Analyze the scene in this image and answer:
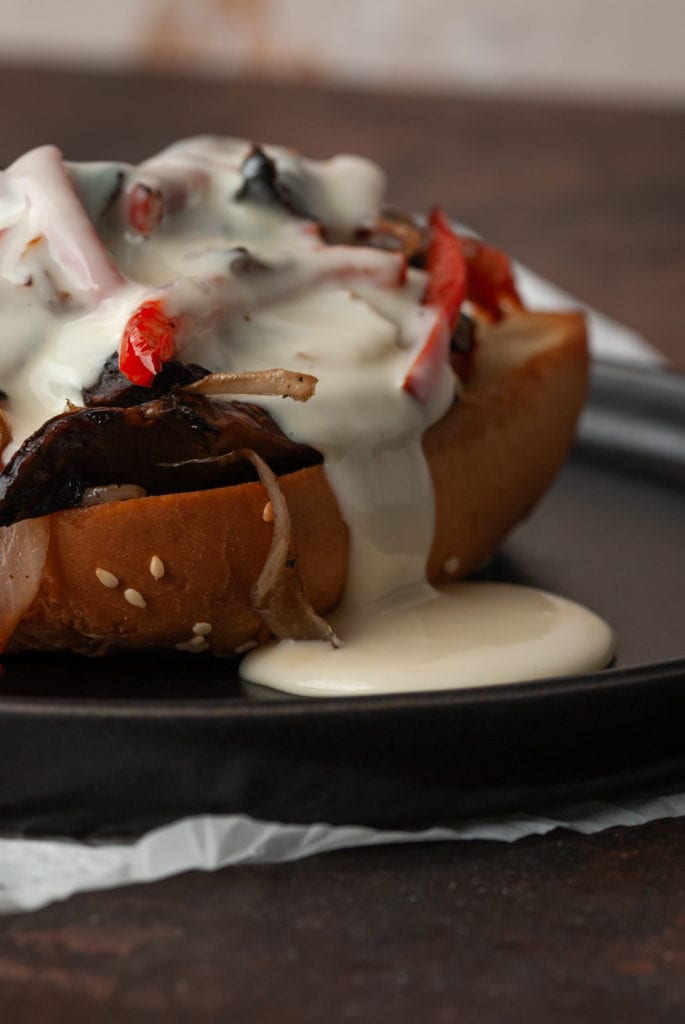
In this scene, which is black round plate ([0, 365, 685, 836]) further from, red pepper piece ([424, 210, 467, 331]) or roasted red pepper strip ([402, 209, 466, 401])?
red pepper piece ([424, 210, 467, 331])

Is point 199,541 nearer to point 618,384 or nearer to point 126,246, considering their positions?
point 126,246

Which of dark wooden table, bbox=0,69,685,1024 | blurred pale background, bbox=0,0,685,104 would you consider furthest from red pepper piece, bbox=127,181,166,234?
blurred pale background, bbox=0,0,685,104

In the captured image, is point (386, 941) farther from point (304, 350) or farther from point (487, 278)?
point (487, 278)

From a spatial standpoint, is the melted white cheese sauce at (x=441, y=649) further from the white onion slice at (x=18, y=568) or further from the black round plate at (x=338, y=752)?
the white onion slice at (x=18, y=568)

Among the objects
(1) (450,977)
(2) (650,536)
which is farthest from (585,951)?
(2) (650,536)

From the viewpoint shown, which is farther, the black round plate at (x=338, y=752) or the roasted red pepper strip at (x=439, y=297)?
the roasted red pepper strip at (x=439, y=297)

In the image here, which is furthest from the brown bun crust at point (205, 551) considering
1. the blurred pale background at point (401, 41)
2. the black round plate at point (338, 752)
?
the blurred pale background at point (401, 41)
